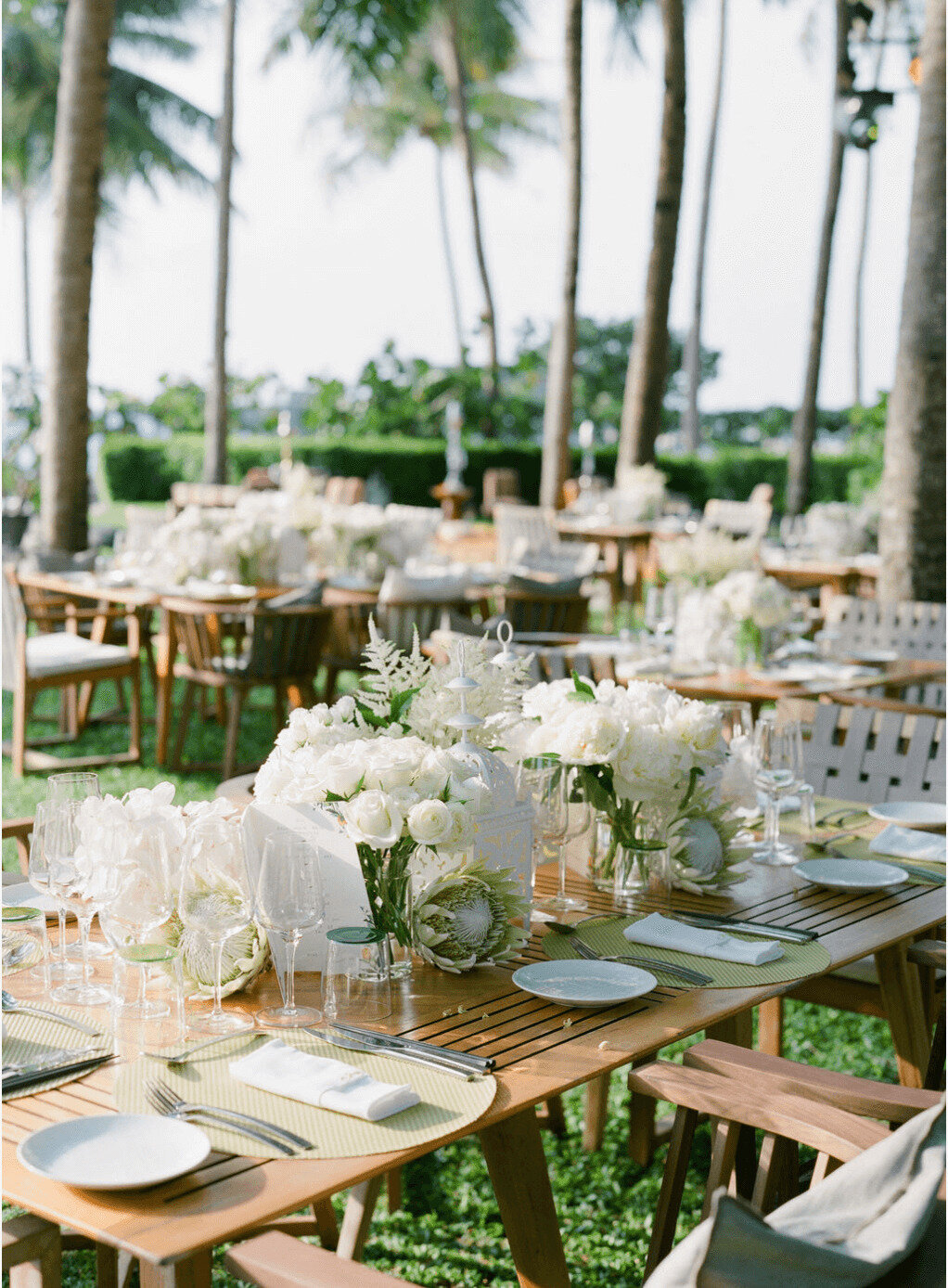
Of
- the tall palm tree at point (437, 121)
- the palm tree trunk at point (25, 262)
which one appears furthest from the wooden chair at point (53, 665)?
the palm tree trunk at point (25, 262)

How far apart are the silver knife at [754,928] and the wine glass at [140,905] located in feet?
2.89

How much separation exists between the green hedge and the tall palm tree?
39.2 ft

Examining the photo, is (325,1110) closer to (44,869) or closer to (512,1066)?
(512,1066)

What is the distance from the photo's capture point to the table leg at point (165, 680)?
21.9 feet

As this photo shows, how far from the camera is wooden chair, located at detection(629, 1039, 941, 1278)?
5.50ft

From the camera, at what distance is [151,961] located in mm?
1760

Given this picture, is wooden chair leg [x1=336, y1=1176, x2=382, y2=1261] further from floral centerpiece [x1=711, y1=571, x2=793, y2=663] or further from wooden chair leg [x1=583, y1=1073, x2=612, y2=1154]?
floral centerpiece [x1=711, y1=571, x2=793, y2=663]

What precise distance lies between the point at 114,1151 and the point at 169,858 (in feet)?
1.64

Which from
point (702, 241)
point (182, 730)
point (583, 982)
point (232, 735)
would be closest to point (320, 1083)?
point (583, 982)

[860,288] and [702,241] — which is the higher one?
[860,288]

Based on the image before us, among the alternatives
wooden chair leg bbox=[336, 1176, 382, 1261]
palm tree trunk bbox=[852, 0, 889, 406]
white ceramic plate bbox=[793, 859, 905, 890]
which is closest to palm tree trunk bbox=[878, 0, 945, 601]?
white ceramic plate bbox=[793, 859, 905, 890]

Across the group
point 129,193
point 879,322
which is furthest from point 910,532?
point 879,322

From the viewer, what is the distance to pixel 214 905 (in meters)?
1.86

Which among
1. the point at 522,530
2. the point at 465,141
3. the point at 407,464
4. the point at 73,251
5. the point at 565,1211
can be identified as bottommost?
the point at 565,1211
